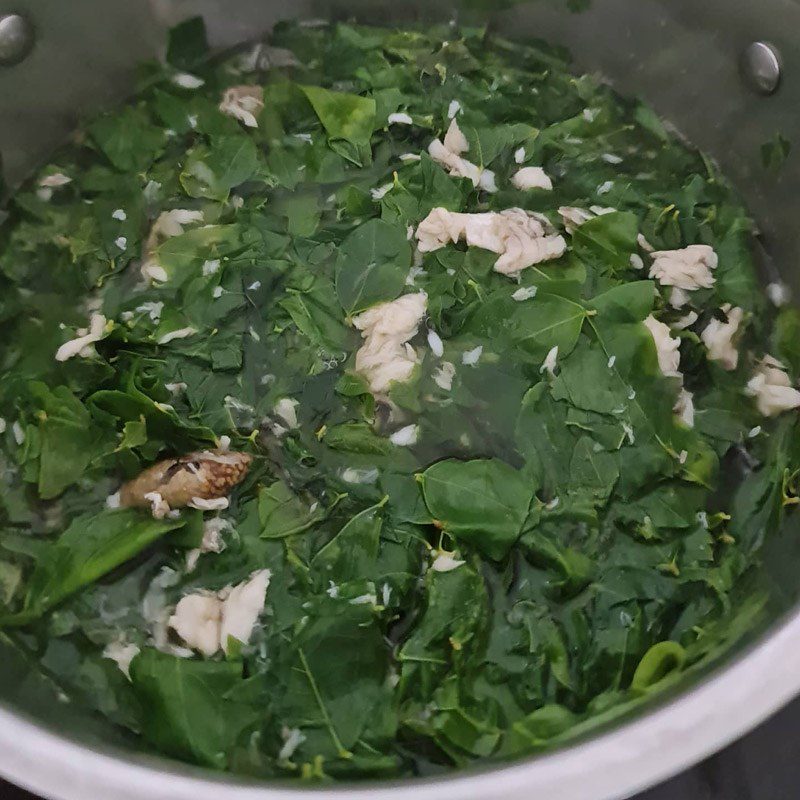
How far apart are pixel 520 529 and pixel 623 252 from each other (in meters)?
0.42

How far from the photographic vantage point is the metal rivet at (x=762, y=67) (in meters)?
1.08

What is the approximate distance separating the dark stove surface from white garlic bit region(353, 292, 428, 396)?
57 centimetres

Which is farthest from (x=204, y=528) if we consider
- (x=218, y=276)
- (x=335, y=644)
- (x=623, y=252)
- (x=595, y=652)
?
(x=623, y=252)

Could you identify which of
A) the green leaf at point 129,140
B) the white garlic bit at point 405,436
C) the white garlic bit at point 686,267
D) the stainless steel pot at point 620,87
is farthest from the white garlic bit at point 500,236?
the green leaf at point 129,140

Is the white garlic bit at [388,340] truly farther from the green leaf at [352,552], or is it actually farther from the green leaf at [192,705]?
the green leaf at [192,705]

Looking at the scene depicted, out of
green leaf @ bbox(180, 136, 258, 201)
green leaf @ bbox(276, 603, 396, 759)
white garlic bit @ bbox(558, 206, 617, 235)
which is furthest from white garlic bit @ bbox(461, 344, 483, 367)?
green leaf @ bbox(180, 136, 258, 201)

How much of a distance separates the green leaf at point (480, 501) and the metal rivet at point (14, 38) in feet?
2.88

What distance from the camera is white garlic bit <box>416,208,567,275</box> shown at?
106 centimetres

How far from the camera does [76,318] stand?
1.09 meters

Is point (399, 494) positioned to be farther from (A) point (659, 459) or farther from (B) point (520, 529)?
(A) point (659, 459)

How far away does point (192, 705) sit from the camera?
784 millimetres

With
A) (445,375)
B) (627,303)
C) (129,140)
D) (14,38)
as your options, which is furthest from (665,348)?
(14,38)

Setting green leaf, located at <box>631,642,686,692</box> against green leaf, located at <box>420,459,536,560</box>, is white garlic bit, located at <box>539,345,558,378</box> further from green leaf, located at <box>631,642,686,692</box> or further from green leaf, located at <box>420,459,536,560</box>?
green leaf, located at <box>631,642,686,692</box>

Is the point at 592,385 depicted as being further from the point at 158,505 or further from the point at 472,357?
the point at 158,505
